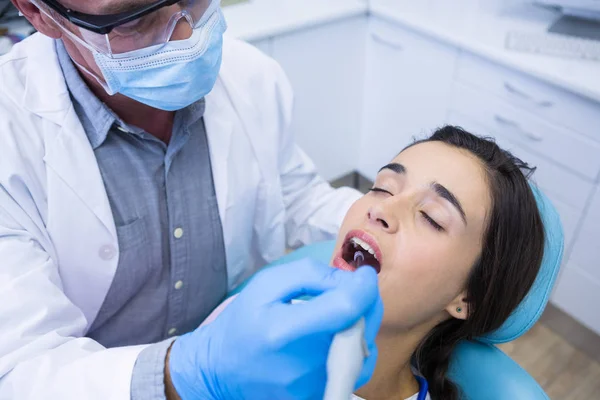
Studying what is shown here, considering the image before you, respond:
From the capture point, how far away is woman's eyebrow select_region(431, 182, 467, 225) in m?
1.04

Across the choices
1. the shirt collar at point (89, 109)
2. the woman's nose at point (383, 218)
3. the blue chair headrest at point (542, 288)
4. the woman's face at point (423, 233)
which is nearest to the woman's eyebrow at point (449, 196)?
the woman's face at point (423, 233)

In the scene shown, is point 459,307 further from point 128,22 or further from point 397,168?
point 128,22

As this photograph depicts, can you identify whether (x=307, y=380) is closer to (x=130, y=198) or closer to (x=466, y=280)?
(x=466, y=280)

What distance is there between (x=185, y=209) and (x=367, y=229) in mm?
416

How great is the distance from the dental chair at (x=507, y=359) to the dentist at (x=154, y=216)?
458mm

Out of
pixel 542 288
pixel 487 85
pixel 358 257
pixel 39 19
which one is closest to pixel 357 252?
pixel 358 257

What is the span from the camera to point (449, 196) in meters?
1.04

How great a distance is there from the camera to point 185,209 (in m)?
1.19

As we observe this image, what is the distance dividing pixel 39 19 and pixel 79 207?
0.36m

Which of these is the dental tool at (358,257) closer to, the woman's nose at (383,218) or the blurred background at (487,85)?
the woman's nose at (383,218)

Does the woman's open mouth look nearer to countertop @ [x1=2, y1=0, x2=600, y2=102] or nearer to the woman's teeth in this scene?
the woman's teeth

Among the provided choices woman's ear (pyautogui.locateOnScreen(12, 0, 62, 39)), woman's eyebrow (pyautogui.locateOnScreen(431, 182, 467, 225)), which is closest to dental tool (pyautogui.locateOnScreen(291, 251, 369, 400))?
woman's eyebrow (pyautogui.locateOnScreen(431, 182, 467, 225))

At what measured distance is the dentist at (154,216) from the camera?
0.73 m

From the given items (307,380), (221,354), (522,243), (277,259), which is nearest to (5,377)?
(221,354)
